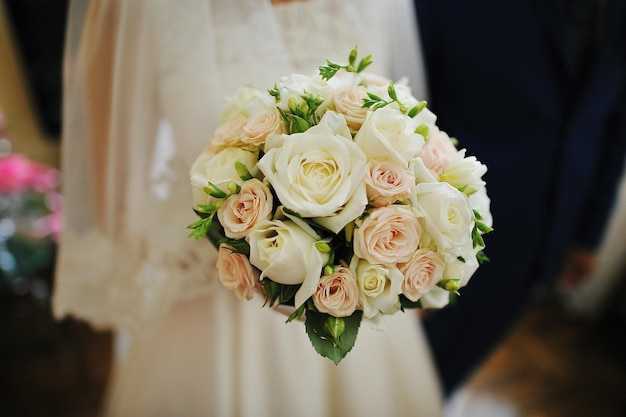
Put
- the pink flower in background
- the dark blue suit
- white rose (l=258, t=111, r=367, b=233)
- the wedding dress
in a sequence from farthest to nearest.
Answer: the pink flower in background → the dark blue suit → the wedding dress → white rose (l=258, t=111, r=367, b=233)

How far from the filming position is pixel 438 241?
1.54ft

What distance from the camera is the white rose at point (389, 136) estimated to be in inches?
18.3

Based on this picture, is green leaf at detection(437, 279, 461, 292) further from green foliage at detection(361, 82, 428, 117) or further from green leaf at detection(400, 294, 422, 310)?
green foliage at detection(361, 82, 428, 117)

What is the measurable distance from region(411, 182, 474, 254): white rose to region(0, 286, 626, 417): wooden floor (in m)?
1.46

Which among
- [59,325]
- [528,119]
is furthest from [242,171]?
[59,325]

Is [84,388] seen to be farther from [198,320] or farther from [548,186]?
[548,186]

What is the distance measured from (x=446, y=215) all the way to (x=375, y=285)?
100 mm

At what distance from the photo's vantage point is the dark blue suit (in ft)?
3.39

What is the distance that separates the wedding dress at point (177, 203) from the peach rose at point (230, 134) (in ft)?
0.54

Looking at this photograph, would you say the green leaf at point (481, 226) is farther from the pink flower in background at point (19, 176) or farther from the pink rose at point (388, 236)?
the pink flower in background at point (19, 176)

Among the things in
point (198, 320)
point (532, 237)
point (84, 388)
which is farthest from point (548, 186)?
point (84, 388)

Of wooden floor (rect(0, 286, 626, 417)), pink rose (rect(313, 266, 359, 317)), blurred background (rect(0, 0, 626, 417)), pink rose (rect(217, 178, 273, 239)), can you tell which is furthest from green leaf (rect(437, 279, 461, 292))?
wooden floor (rect(0, 286, 626, 417))

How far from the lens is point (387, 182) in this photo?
0.46m

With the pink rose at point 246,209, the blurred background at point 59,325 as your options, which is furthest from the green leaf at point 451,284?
the blurred background at point 59,325
